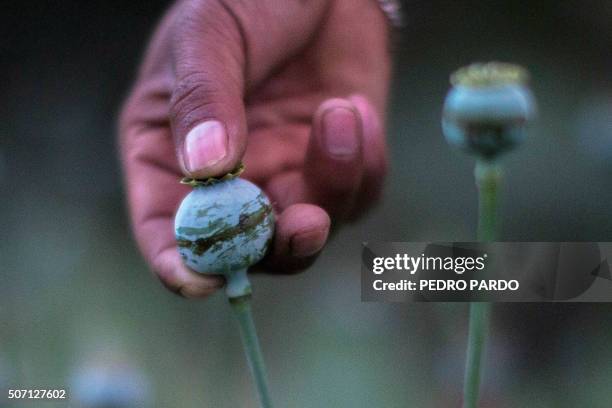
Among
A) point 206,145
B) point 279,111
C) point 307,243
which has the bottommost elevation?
point 307,243

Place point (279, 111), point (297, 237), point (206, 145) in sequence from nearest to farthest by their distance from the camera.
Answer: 1. point (206, 145)
2. point (297, 237)
3. point (279, 111)

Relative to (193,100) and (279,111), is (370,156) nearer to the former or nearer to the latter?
(279,111)

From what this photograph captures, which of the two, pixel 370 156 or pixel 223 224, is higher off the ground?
pixel 370 156

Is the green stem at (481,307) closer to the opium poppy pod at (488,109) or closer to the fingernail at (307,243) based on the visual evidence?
the opium poppy pod at (488,109)

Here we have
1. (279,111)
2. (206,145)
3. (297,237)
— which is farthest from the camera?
(279,111)

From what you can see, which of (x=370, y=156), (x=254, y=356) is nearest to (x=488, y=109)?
(x=370, y=156)

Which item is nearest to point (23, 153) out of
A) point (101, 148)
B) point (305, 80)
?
point (101, 148)

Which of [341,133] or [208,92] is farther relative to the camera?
[341,133]

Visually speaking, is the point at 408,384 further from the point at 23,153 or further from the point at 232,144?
the point at 23,153
